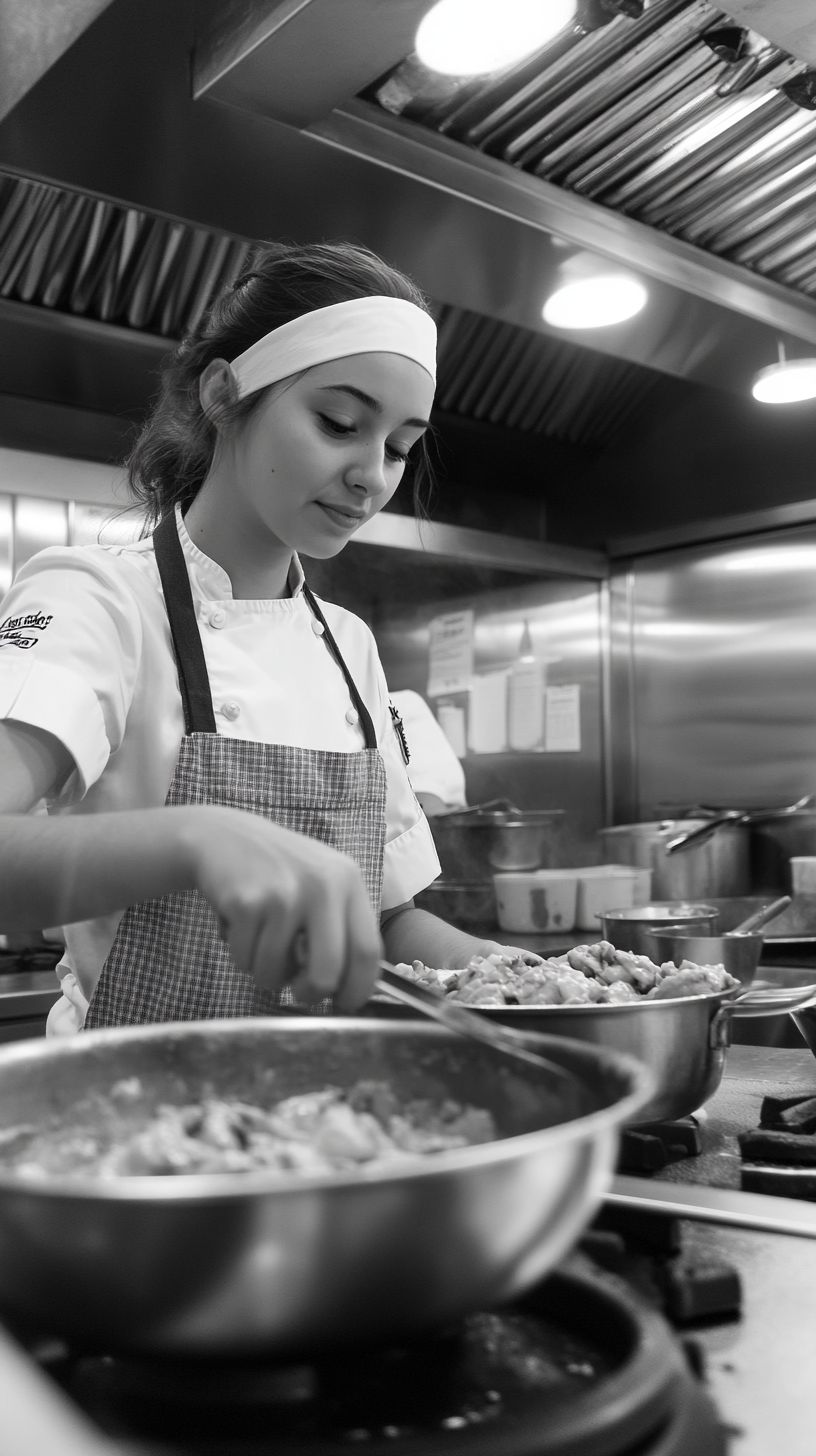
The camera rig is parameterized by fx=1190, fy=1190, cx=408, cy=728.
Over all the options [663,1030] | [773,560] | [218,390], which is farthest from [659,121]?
[773,560]

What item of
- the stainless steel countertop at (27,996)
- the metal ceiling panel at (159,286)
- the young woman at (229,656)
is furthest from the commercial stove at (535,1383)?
the metal ceiling panel at (159,286)

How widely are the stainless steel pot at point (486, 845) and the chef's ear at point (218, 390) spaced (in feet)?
6.08

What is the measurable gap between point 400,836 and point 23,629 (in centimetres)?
59

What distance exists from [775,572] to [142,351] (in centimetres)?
199

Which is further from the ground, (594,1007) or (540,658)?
(540,658)

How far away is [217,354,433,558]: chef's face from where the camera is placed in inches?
50.9

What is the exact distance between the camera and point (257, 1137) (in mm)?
568

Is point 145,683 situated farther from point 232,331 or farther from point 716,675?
point 716,675

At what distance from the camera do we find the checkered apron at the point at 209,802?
3.83 ft

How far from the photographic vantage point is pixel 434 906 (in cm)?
314

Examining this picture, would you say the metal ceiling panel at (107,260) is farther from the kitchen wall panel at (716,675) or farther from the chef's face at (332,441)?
the kitchen wall panel at (716,675)

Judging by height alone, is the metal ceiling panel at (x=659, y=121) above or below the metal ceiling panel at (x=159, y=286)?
below

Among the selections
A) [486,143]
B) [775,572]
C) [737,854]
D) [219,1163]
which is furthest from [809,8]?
[775,572]

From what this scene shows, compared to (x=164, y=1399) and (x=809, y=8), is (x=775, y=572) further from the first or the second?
(x=164, y=1399)
